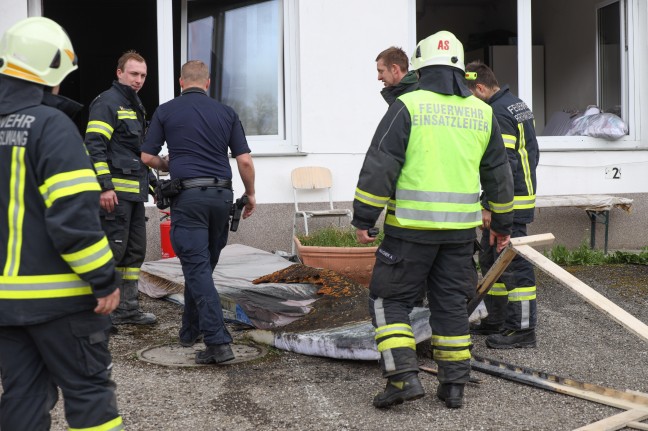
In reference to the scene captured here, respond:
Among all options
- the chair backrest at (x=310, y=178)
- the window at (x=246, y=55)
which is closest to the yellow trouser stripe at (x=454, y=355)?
the chair backrest at (x=310, y=178)

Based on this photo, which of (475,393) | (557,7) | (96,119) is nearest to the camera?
(475,393)

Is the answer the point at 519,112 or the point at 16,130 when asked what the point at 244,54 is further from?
the point at 16,130

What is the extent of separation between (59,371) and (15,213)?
577 millimetres

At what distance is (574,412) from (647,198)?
237 inches

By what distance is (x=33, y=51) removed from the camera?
308cm

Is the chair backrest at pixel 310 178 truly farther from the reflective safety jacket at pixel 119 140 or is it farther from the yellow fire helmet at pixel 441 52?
the yellow fire helmet at pixel 441 52

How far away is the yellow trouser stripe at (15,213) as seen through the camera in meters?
3.04

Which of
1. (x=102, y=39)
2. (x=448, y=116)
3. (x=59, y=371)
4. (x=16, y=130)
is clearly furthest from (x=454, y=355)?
(x=102, y=39)

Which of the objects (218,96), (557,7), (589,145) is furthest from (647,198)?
(218,96)

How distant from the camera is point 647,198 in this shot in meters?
9.82

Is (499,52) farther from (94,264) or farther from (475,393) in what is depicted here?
(94,264)

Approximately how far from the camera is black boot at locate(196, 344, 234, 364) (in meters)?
5.25

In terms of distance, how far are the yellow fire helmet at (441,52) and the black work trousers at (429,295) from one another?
94 centimetres

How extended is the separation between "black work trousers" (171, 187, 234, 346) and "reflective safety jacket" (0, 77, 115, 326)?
220cm
